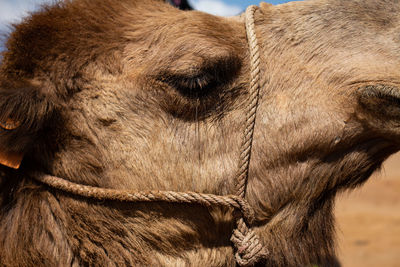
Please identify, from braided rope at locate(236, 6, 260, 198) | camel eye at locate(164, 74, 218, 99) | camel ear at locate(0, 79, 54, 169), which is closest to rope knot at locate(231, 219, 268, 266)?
braided rope at locate(236, 6, 260, 198)

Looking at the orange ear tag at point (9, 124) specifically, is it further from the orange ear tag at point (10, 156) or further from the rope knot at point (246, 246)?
the rope knot at point (246, 246)

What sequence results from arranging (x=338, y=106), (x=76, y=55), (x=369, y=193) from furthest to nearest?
(x=369, y=193) → (x=76, y=55) → (x=338, y=106)

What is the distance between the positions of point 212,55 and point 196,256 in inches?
37.8

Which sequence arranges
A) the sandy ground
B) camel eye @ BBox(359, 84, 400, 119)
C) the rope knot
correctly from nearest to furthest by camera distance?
camel eye @ BBox(359, 84, 400, 119)
the rope knot
the sandy ground

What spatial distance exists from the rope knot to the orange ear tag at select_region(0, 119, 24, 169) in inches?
41.9

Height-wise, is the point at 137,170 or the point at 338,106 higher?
the point at 338,106

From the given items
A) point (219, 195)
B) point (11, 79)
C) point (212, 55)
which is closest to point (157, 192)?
point (219, 195)

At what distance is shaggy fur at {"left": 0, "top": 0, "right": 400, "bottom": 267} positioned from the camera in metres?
1.81

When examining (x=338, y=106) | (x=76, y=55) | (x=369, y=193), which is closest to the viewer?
(x=338, y=106)

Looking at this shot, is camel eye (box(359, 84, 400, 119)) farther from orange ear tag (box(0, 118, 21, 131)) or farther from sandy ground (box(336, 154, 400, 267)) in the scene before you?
sandy ground (box(336, 154, 400, 267))

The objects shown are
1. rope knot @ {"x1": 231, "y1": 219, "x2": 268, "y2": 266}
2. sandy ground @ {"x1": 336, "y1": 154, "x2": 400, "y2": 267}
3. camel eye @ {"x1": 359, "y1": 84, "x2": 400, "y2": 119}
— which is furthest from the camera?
sandy ground @ {"x1": 336, "y1": 154, "x2": 400, "y2": 267}

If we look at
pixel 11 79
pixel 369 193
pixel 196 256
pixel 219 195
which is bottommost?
Answer: pixel 369 193

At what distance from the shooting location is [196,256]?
1881 millimetres

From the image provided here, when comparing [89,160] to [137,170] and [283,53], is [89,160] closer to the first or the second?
[137,170]
